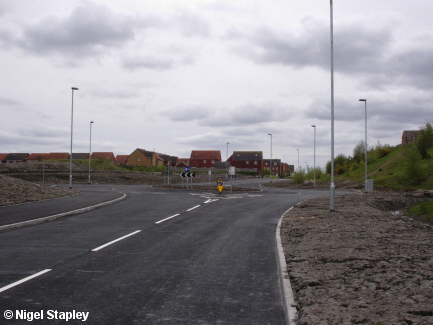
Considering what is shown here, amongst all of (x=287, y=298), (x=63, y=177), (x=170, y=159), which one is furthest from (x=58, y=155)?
(x=287, y=298)

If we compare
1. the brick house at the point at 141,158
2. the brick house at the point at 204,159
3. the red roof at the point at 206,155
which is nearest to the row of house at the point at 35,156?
the brick house at the point at 141,158

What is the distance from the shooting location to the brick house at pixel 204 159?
12988cm

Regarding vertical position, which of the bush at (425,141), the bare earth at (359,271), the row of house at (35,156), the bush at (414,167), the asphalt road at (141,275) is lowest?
the asphalt road at (141,275)

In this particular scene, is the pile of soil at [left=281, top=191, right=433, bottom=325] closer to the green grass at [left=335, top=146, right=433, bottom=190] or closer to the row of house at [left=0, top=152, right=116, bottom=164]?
the green grass at [left=335, top=146, right=433, bottom=190]

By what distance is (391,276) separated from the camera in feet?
19.0

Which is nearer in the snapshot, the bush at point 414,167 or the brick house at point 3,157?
the bush at point 414,167

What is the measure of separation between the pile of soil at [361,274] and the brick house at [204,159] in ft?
388

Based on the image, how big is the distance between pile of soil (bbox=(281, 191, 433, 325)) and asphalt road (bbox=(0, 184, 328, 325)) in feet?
1.47

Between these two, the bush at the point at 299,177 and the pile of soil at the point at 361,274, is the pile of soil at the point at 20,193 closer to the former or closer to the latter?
the pile of soil at the point at 361,274

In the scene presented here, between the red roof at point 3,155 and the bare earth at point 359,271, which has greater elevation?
the red roof at point 3,155

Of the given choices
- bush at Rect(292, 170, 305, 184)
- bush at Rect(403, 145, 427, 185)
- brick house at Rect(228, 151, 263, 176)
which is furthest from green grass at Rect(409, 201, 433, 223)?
brick house at Rect(228, 151, 263, 176)

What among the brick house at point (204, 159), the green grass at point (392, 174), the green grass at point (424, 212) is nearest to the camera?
the green grass at point (424, 212)

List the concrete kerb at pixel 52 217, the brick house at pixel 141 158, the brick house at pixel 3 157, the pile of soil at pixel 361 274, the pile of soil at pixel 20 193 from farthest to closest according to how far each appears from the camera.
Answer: the brick house at pixel 3 157
the brick house at pixel 141 158
the pile of soil at pixel 20 193
the concrete kerb at pixel 52 217
the pile of soil at pixel 361 274

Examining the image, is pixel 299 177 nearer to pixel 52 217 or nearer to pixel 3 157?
pixel 52 217
